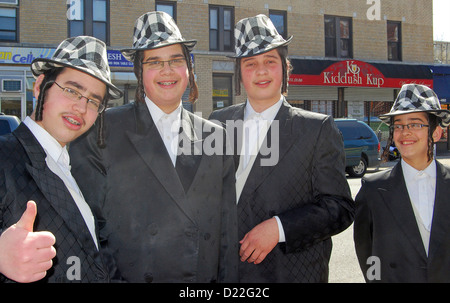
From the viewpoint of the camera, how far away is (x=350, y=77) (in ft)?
63.4

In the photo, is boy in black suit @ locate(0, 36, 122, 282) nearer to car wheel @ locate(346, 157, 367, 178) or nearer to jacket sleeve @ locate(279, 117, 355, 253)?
jacket sleeve @ locate(279, 117, 355, 253)

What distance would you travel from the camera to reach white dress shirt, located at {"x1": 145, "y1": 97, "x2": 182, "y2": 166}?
234cm

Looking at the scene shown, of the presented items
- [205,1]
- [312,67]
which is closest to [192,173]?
[205,1]

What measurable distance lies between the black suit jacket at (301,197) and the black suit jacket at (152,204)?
0.82ft

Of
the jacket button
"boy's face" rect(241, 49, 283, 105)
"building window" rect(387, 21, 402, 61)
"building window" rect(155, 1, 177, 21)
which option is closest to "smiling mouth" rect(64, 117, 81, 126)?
→ the jacket button

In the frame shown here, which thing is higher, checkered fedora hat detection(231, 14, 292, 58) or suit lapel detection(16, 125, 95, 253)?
checkered fedora hat detection(231, 14, 292, 58)

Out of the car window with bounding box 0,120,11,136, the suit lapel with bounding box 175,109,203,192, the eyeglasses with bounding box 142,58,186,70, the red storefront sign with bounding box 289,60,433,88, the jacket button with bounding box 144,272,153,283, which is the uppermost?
the red storefront sign with bounding box 289,60,433,88

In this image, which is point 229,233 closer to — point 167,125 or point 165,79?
point 167,125

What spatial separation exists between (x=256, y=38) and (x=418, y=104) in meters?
1.20

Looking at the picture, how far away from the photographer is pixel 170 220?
7.07ft

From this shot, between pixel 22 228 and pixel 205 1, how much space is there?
16.9 metres

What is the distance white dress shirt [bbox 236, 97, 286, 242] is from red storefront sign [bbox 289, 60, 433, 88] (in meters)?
15.7

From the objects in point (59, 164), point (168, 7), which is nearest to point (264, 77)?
point (59, 164)
